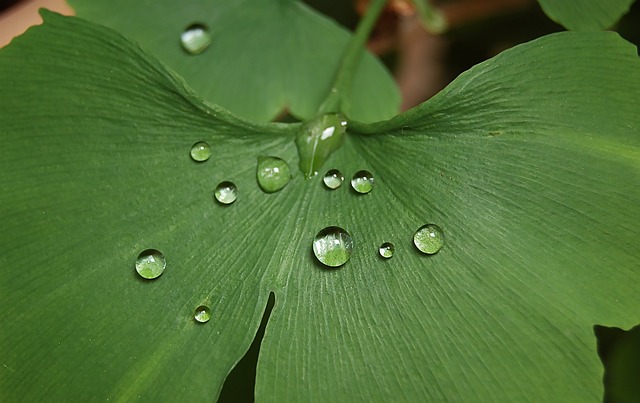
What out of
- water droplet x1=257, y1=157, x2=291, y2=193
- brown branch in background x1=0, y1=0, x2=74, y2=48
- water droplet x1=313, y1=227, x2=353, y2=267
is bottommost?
water droplet x1=313, y1=227, x2=353, y2=267

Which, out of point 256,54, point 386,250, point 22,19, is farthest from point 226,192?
point 22,19

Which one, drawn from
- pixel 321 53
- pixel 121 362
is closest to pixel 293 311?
pixel 121 362

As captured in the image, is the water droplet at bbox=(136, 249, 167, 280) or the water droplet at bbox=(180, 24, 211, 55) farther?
the water droplet at bbox=(180, 24, 211, 55)

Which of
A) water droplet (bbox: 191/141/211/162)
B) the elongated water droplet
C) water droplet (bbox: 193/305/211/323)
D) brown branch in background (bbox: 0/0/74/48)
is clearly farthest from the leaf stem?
brown branch in background (bbox: 0/0/74/48)

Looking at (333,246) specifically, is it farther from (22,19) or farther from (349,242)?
(22,19)

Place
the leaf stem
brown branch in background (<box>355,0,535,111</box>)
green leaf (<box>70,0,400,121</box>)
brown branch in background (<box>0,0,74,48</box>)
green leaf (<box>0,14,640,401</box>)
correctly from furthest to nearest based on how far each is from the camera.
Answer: brown branch in background (<box>355,0,535,111</box>) → brown branch in background (<box>0,0,74,48</box>) → green leaf (<box>70,0,400,121</box>) → the leaf stem → green leaf (<box>0,14,640,401</box>)

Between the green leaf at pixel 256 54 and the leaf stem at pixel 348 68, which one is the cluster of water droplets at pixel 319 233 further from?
the green leaf at pixel 256 54

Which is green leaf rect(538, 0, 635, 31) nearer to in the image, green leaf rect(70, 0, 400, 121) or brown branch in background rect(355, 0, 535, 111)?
green leaf rect(70, 0, 400, 121)

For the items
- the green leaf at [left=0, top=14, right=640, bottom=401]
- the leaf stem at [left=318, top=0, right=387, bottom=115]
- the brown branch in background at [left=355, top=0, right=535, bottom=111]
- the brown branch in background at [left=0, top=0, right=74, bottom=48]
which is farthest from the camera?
the brown branch in background at [left=355, top=0, right=535, bottom=111]
